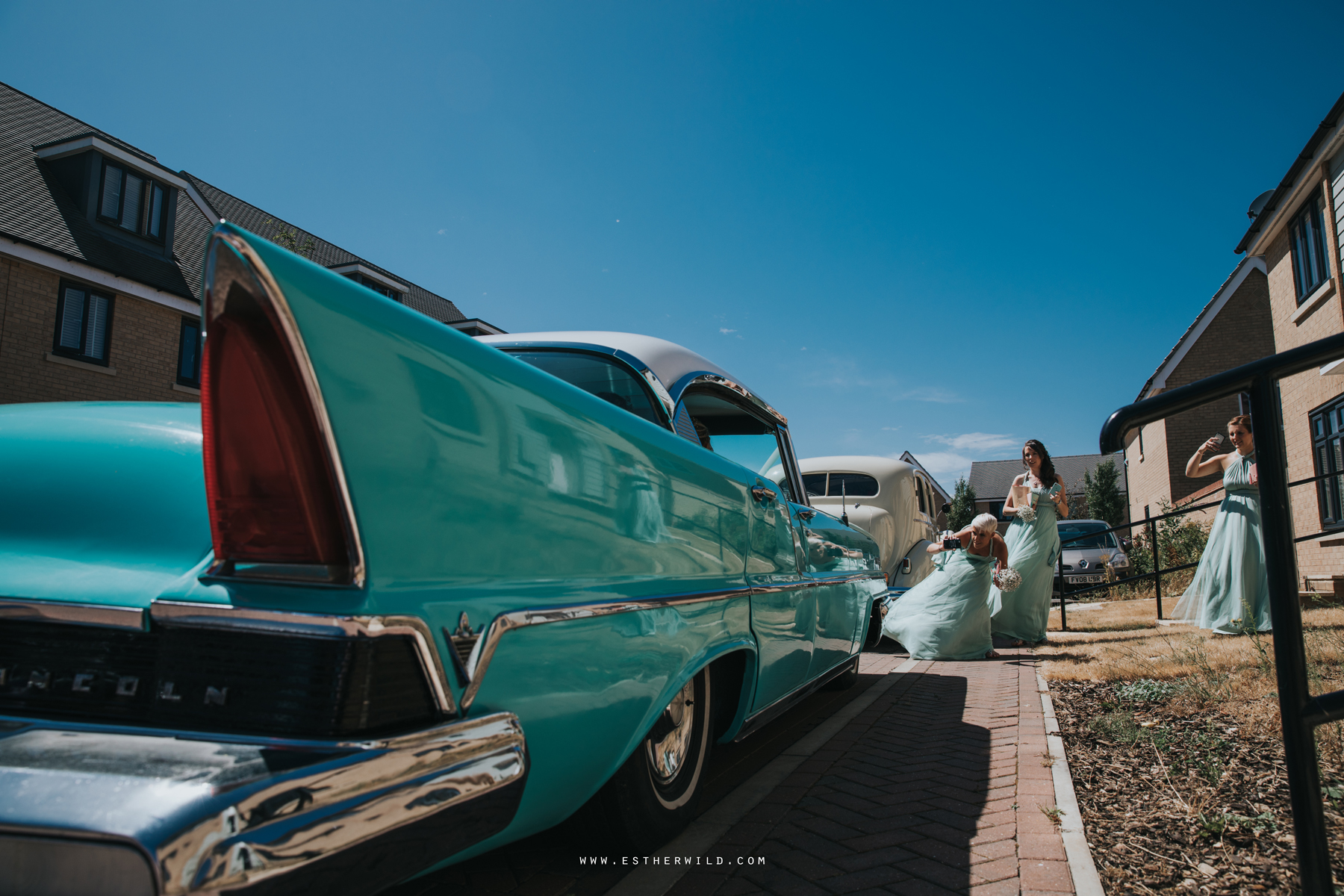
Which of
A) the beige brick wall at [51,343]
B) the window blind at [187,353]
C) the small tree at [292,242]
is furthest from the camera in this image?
the window blind at [187,353]

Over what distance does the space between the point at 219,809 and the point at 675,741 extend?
1.59 m

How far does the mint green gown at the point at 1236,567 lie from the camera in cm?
615

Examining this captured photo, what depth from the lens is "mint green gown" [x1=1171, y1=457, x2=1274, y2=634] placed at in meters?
6.15

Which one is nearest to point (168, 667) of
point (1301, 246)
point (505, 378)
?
point (505, 378)

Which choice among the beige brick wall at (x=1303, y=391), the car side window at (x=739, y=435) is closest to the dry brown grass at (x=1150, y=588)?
the beige brick wall at (x=1303, y=391)

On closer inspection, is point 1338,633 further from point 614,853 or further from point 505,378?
point 505,378

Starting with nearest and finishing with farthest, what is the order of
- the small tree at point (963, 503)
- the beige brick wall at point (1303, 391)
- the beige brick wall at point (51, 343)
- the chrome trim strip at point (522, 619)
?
1. the chrome trim strip at point (522, 619)
2. the beige brick wall at point (1303, 391)
3. the beige brick wall at point (51, 343)
4. the small tree at point (963, 503)

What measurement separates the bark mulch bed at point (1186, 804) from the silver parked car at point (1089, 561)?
11027 millimetres

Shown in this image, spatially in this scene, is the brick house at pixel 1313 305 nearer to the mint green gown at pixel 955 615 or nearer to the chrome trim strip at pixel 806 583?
the mint green gown at pixel 955 615

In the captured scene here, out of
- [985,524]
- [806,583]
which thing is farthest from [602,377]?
[985,524]

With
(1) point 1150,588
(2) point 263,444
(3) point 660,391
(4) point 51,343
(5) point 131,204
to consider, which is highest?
(5) point 131,204

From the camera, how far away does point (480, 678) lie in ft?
4.04

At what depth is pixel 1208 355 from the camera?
2244cm

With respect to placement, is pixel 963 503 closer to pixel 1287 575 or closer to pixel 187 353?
pixel 187 353
